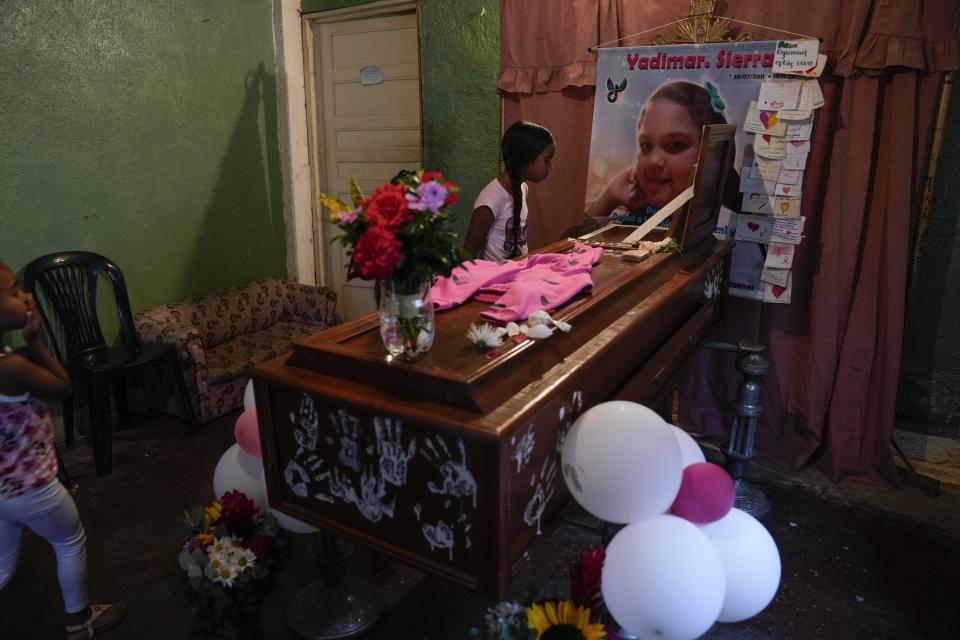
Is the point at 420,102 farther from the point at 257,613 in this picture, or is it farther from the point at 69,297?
the point at 257,613

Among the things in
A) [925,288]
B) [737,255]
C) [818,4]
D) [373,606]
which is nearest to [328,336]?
[373,606]

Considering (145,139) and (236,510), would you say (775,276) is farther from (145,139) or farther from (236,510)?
(145,139)

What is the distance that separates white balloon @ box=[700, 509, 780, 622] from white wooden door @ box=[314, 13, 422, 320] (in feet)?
10.8

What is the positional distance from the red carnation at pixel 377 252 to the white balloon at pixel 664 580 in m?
0.78

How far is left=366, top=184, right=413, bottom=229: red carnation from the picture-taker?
127 cm

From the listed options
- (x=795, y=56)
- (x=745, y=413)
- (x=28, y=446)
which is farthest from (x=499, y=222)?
(x=28, y=446)

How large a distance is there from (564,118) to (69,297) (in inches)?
108

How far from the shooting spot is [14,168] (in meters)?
3.05

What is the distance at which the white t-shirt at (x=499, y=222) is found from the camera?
8.62 feet

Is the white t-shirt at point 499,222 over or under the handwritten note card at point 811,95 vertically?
under

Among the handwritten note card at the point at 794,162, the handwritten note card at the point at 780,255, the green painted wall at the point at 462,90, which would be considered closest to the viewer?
the handwritten note card at the point at 794,162

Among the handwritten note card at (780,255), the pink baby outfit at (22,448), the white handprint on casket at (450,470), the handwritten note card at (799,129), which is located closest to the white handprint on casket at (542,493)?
the white handprint on casket at (450,470)

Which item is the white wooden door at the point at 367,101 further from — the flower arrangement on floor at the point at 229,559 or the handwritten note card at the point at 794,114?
the flower arrangement on floor at the point at 229,559

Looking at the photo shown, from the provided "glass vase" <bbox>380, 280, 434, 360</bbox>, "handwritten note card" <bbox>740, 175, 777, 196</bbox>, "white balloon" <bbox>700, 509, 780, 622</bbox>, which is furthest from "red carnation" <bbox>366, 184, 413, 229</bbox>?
"handwritten note card" <bbox>740, 175, 777, 196</bbox>
